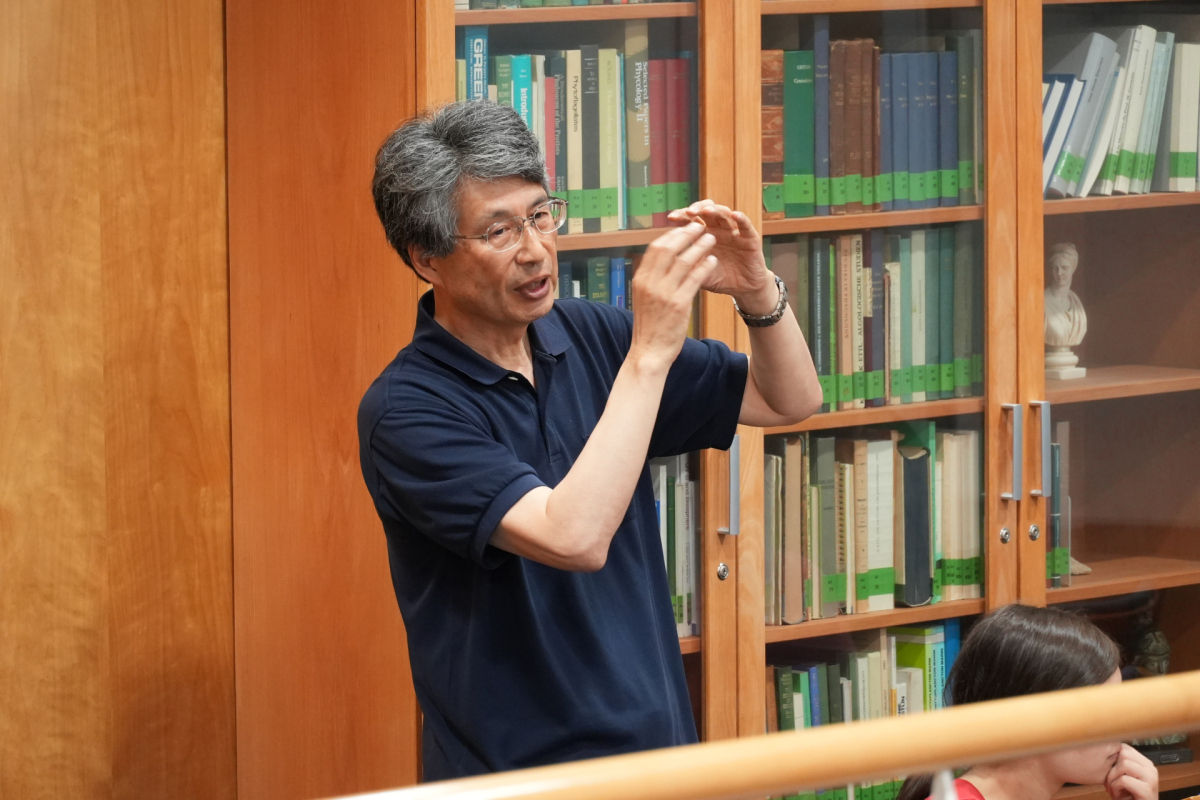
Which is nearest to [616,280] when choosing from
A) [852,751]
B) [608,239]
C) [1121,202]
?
[608,239]

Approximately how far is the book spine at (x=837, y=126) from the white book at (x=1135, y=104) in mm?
622

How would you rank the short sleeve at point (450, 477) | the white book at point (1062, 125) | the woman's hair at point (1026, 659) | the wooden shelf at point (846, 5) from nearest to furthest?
the short sleeve at point (450, 477) < the woman's hair at point (1026, 659) < the wooden shelf at point (846, 5) < the white book at point (1062, 125)

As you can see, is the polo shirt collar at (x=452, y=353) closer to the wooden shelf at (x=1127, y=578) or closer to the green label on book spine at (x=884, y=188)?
the green label on book spine at (x=884, y=188)

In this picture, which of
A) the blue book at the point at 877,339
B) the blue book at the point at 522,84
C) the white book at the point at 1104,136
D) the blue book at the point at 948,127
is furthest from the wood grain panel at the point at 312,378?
the white book at the point at 1104,136

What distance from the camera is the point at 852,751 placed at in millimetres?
691

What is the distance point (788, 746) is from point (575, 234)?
1491mm

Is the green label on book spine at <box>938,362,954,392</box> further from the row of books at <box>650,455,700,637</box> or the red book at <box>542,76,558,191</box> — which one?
the red book at <box>542,76,558,191</box>

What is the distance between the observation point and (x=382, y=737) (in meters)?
2.09

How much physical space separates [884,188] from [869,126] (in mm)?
115

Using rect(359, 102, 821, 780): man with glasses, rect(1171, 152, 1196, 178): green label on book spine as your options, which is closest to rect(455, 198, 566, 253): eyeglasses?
rect(359, 102, 821, 780): man with glasses

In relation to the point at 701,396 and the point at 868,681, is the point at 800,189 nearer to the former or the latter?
the point at 701,396

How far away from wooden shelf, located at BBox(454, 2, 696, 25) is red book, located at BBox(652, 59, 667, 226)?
0.27ft

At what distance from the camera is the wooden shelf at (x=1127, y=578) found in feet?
8.14

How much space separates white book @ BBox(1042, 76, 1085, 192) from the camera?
2.40 metres
